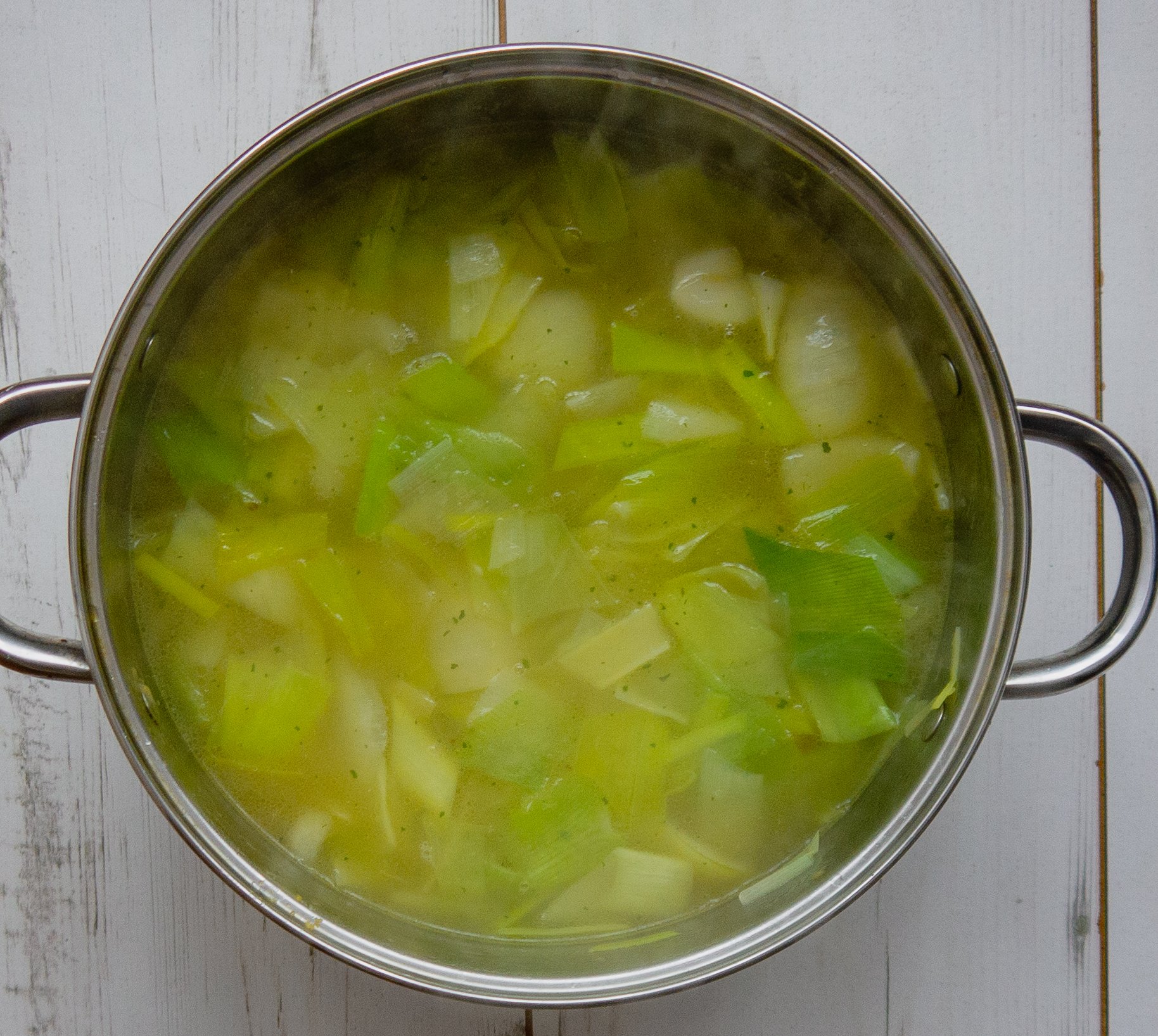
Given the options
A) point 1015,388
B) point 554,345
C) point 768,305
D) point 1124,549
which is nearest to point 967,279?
A: point 1015,388

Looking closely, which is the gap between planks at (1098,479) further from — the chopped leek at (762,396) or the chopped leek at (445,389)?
the chopped leek at (445,389)

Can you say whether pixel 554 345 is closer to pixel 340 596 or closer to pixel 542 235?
pixel 542 235

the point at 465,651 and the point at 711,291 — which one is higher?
the point at 711,291

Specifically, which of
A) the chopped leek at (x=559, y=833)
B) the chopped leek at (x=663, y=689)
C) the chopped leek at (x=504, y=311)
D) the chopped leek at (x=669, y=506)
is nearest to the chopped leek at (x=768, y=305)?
the chopped leek at (x=669, y=506)

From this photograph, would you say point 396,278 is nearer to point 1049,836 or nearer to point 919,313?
point 919,313

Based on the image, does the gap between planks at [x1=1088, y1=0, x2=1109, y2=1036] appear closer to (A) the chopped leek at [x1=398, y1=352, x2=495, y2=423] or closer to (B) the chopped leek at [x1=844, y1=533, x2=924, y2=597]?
(B) the chopped leek at [x1=844, y1=533, x2=924, y2=597]

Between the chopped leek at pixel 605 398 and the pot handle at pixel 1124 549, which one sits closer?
the pot handle at pixel 1124 549
